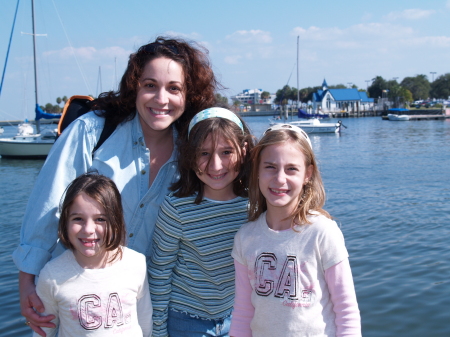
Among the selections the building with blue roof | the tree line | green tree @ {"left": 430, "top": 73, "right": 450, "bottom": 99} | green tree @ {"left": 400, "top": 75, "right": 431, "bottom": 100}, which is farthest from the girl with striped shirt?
green tree @ {"left": 400, "top": 75, "right": 431, "bottom": 100}

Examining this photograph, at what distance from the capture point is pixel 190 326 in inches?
97.0

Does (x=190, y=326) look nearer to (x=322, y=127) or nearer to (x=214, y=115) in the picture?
(x=214, y=115)

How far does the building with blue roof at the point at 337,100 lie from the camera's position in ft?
342

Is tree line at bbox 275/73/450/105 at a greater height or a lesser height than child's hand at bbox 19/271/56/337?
greater

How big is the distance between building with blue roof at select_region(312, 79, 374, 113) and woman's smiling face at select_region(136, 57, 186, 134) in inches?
4058

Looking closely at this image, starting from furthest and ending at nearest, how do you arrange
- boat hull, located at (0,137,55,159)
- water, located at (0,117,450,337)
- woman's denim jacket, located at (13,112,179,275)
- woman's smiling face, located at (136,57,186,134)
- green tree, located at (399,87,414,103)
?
green tree, located at (399,87,414,103) < boat hull, located at (0,137,55,159) < water, located at (0,117,450,337) < woman's smiling face, located at (136,57,186,134) < woman's denim jacket, located at (13,112,179,275)

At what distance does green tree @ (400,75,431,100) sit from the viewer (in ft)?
394

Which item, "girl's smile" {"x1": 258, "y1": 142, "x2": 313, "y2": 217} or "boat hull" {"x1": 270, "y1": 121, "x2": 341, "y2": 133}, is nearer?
"girl's smile" {"x1": 258, "y1": 142, "x2": 313, "y2": 217}

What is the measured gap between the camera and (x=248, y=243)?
7.45ft

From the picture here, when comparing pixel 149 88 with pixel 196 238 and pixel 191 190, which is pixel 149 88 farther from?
pixel 196 238

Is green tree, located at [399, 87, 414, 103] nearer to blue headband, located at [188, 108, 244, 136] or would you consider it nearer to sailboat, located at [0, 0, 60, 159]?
sailboat, located at [0, 0, 60, 159]

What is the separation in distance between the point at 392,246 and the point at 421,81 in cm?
12611

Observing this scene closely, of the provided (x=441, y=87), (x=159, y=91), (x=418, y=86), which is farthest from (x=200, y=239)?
(x=418, y=86)

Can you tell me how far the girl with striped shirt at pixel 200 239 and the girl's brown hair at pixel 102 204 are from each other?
24cm
